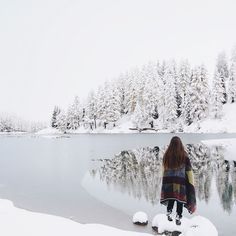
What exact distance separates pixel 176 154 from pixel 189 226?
1.77m

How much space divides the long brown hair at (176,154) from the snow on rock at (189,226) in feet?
4.54

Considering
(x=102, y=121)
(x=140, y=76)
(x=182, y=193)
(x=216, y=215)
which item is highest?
(x=140, y=76)

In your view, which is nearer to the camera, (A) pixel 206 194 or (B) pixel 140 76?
(A) pixel 206 194

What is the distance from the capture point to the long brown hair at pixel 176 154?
825 cm

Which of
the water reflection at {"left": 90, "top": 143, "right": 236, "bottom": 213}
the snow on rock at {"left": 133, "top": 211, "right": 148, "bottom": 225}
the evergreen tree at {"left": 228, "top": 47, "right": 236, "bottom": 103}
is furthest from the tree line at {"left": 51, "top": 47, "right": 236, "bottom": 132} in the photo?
the snow on rock at {"left": 133, "top": 211, "right": 148, "bottom": 225}

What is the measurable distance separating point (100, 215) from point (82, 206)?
1471 millimetres

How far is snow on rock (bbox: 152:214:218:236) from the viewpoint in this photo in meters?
7.34

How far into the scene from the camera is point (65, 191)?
15297 mm

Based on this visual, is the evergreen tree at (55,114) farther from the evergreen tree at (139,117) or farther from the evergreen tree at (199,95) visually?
the evergreen tree at (199,95)

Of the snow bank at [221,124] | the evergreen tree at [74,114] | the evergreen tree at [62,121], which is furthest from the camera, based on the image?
the evergreen tree at [62,121]

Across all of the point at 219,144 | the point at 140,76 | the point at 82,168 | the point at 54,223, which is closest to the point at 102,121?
the point at 140,76

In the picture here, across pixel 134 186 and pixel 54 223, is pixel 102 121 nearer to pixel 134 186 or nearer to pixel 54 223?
pixel 134 186

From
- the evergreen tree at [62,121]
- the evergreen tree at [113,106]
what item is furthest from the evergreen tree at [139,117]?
the evergreen tree at [62,121]

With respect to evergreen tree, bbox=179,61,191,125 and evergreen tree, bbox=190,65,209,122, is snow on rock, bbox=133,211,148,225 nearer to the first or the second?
evergreen tree, bbox=190,65,209,122
